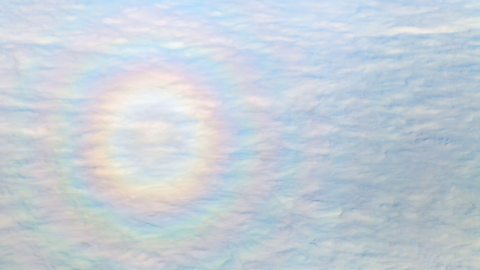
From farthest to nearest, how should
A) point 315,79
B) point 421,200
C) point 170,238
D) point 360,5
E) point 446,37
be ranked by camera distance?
point 360,5 < point 446,37 < point 315,79 < point 421,200 < point 170,238

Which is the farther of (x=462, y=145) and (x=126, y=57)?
(x=126, y=57)

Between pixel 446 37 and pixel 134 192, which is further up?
pixel 446 37

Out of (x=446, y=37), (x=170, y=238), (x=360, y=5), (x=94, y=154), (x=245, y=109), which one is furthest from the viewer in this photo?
(x=360, y=5)

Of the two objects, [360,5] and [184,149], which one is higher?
[360,5]

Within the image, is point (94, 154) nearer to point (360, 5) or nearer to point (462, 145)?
point (462, 145)

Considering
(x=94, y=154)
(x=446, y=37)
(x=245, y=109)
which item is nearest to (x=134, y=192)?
(x=94, y=154)

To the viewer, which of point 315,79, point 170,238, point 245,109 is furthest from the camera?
point 315,79

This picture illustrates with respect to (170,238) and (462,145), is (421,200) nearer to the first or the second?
(462,145)

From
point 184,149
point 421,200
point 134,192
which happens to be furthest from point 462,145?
point 134,192

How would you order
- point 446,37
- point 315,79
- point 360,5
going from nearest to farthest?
point 315,79 < point 446,37 < point 360,5
